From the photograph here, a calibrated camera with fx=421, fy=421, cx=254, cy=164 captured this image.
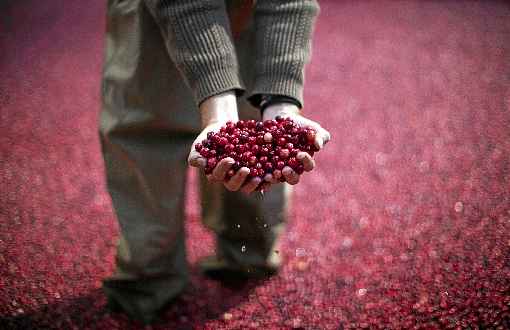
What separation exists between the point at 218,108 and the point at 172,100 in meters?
0.20

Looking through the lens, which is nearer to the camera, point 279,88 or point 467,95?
point 279,88

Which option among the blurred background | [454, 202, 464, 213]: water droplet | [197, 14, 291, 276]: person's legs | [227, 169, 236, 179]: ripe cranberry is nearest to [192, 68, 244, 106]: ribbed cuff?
[227, 169, 236, 179]: ripe cranberry

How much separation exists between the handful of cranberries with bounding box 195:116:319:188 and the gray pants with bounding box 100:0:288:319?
0.26m

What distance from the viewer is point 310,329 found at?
1376 mm

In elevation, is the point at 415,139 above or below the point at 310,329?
above

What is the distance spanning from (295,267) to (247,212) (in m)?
0.33

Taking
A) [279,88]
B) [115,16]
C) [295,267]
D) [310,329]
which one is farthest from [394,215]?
[115,16]

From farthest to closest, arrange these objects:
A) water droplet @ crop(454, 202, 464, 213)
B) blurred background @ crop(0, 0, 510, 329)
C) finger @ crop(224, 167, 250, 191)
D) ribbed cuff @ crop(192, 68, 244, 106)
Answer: water droplet @ crop(454, 202, 464, 213)
blurred background @ crop(0, 0, 510, 329)
ribbed cuff @ crop(192, 68, 244, 106)
finger @ crop(224, 167, 250, 191)

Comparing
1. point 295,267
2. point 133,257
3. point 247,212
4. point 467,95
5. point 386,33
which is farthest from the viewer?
point 386,33

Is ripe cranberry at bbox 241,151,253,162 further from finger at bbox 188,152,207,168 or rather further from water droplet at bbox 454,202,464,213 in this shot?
water droplet at bbox 454,202,464,213

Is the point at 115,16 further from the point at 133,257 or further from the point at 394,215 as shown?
the point at 394,215

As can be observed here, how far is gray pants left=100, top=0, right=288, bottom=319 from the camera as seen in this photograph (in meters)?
1.17

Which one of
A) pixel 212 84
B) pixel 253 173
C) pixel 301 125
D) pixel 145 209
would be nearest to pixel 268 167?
pixel 253 173

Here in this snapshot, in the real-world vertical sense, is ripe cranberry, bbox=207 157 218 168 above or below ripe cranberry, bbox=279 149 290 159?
below
